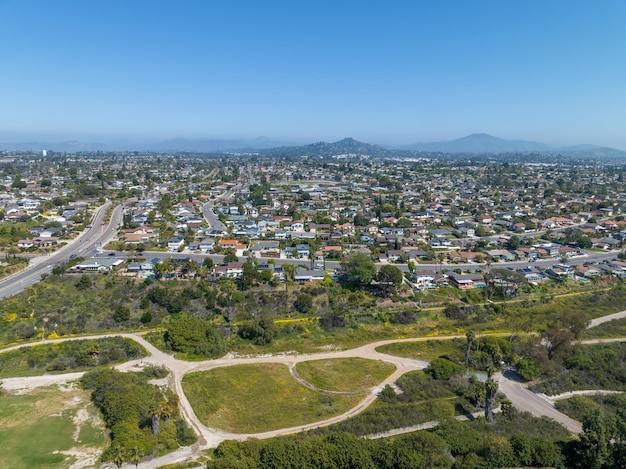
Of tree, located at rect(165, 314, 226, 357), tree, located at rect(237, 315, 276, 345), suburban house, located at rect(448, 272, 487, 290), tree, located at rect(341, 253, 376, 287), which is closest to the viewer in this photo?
tree, located at rect(165, 314, 226, 357)

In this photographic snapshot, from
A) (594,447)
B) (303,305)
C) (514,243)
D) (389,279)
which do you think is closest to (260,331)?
(303,305)

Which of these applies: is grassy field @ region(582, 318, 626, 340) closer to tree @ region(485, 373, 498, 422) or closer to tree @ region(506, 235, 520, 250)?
tree @ region(485, 373, 498, 422)

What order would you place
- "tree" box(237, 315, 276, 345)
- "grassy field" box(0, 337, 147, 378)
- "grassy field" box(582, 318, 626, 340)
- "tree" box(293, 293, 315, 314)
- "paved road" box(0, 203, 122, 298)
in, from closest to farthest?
"grassy field" box(0, 337, 147, 378) → "tree" box(237, 315, 276, 345) → "grassy field" box(582, 318, 626, 340) → "tree" box(293, 293, 315, 314) → "paved road" box(0, 203, 122, 298)

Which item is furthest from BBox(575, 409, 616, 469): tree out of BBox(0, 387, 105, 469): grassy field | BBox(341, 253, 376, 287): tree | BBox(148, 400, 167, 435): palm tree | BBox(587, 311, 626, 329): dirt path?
BBox(341, 253, 376, 287): tree

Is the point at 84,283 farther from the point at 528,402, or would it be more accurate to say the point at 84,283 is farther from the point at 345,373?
the point at 528,402

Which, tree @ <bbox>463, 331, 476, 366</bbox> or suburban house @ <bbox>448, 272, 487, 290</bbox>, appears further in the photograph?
suburban house @ <bbox>448, 272, 487, 290</bbox>

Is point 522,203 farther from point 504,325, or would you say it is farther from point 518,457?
point 518,457

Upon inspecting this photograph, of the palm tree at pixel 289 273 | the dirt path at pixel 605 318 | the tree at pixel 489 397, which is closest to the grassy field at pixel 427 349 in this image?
the tree at pixel 489 397
